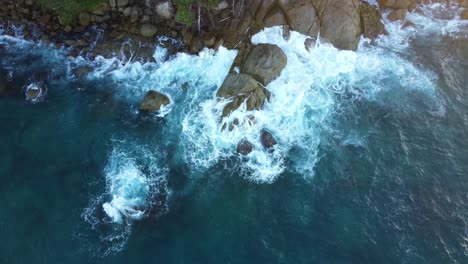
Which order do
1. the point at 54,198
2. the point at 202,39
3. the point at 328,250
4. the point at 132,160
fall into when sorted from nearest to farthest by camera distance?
the point at 328,250
the point at 54,198
the point at 132,160
the point at 202,39

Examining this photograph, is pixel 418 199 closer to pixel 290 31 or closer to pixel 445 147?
pixel 445 147

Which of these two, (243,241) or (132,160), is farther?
(132,160)

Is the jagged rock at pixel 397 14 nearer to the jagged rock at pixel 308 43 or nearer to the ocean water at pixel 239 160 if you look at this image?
the ocean water at pixel 239 160

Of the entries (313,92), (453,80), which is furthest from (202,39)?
(453,80)

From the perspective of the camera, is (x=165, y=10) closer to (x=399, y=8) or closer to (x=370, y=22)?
(x=370, y=22)

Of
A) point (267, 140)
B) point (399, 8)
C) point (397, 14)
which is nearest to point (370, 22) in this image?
point (397, 14)

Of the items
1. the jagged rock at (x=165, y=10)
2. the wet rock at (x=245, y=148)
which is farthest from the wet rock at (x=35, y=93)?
the wet rock at (x=245, y=148)

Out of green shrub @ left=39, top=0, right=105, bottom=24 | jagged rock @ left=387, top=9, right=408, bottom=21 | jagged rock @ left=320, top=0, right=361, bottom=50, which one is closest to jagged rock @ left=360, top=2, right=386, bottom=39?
jagged rock @ left=320, top=0, right=361, bottom=50
